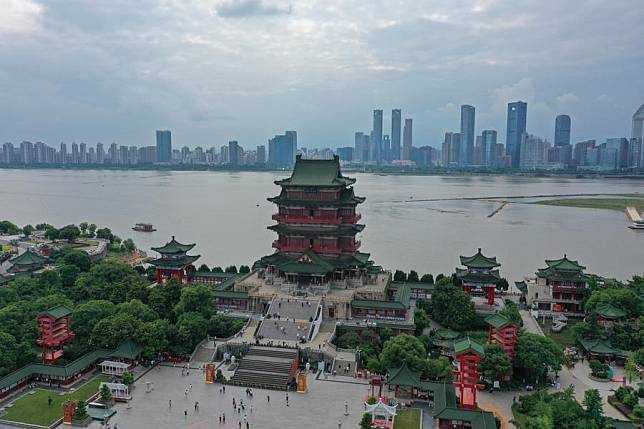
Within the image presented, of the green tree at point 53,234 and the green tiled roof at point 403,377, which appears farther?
the green tree at point 53,234

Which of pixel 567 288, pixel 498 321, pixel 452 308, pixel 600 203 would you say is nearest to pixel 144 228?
pixel 452 308

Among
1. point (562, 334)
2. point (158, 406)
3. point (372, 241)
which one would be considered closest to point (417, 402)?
point (158, 406)

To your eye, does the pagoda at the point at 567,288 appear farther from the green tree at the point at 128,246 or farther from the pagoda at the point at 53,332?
the green tree at the point at 128,246

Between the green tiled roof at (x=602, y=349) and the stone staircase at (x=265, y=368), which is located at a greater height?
the green tiled roof at (x=602, y=349)

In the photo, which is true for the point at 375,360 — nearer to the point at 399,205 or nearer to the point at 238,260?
the point at 238,260

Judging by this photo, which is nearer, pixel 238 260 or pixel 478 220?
pixel 238 260

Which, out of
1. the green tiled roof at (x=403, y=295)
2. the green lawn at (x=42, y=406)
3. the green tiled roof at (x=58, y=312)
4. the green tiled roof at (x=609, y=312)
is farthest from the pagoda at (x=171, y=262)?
the green tiled roof at (x=609, y=312)

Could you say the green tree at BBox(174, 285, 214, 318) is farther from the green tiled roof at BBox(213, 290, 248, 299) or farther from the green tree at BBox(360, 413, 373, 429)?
the green tree at BBox(360, 413, 373, 429)
